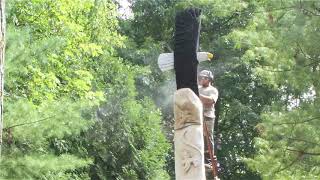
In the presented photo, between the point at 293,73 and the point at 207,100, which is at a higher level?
the point at 293,73

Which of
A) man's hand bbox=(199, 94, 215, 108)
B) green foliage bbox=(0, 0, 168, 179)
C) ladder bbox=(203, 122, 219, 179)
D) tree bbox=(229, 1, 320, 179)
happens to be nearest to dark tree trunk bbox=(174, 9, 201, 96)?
tree bbox=(229, 1, 320, 179)

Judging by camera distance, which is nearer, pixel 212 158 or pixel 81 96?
pixel 212 158

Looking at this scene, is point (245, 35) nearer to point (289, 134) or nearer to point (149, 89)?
point (289, 134)

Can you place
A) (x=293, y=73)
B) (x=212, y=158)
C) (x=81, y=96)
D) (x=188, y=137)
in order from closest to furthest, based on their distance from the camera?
(x=188, y=137)
(x=293, y=73)
(x=212, y=158)
(x=81, y=96)

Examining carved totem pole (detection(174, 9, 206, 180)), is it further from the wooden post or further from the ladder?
the ladder

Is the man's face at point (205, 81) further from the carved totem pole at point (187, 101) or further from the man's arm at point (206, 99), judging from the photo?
the carved totem pole at point (187, 101)

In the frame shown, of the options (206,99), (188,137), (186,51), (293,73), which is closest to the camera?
(188,137)

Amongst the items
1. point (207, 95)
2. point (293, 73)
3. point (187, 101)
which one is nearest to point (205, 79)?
point (207, 95)

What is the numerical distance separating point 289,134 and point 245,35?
3.89 ft

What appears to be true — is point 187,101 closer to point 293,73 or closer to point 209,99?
point 293,73

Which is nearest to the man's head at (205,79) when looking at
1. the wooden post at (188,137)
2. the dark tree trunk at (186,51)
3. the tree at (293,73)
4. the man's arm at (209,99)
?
the man's arm at (209,99)

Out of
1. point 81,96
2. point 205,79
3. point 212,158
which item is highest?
point 205,79

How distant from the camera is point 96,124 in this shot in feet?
34.5

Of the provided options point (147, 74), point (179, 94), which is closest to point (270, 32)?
point (179, 94)
